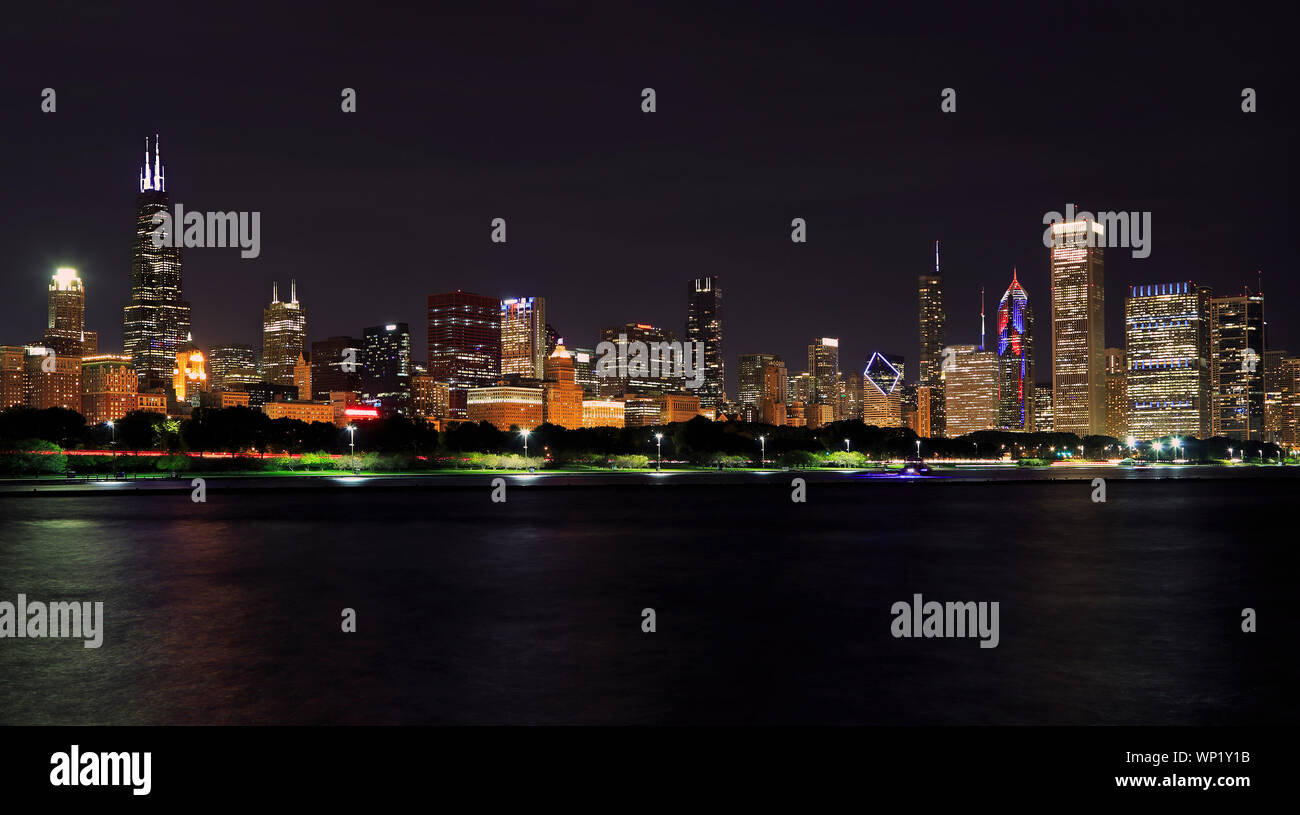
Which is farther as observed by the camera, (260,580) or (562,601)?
(260,580)

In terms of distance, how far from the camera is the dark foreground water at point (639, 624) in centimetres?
1026

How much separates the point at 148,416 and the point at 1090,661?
510ft

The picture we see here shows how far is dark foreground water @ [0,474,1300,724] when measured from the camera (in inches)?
404

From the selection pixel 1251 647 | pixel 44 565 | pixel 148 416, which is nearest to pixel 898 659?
pixel 1251 647

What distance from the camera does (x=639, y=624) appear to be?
1477 centimetres

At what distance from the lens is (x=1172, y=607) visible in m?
16.7

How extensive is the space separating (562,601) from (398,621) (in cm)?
319
